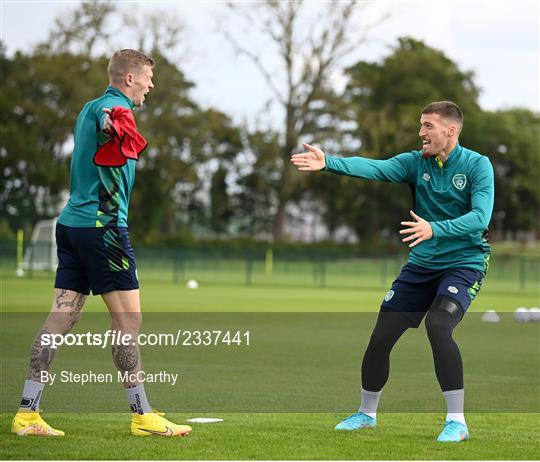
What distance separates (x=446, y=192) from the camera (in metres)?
6.79

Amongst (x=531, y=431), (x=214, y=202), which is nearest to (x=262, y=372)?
(x=531, y=431)

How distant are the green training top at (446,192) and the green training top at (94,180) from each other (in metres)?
1.50

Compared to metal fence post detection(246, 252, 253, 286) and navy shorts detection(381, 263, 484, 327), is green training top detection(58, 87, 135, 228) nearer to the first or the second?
navy shorts detection(381, 263, 484, 327)

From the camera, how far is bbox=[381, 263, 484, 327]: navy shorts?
6696 millimetres

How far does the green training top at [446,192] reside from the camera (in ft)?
21.9

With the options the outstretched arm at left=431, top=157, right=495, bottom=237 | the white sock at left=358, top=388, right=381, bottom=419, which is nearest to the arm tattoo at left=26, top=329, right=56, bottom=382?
the white sock at left=358, top=388, right=381, bottom=419

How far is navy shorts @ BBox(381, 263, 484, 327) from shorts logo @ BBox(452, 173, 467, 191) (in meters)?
0.54

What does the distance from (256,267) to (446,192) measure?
104ft

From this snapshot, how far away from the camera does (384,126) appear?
58.6 meters

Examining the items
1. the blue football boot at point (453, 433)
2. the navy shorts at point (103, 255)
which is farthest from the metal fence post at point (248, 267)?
the navy shorts at point (103, 255)

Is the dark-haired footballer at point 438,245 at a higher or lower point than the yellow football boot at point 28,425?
higher

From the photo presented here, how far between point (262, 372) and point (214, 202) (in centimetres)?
5540

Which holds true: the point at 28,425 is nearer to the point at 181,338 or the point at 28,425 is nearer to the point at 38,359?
the point at 38,359

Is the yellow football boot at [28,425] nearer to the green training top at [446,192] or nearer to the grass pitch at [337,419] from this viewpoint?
the grass pitch at [337,419]
